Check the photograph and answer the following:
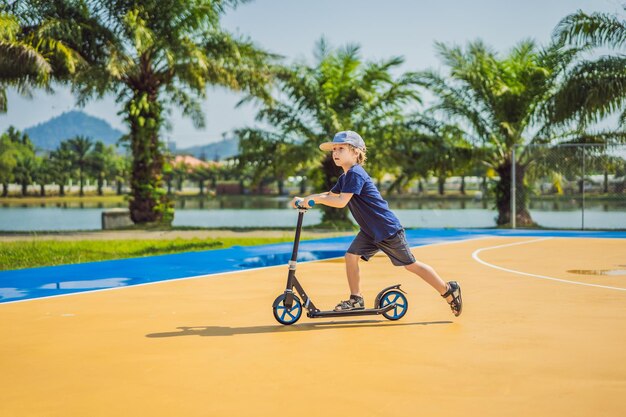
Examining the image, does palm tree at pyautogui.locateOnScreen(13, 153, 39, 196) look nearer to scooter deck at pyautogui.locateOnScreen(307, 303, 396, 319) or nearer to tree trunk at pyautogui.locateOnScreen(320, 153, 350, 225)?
tree trunk at pyautogui.locateOnScreen(320, 153, 350, 225)

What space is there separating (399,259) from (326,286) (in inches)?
131

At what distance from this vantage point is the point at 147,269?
1321 centimetres

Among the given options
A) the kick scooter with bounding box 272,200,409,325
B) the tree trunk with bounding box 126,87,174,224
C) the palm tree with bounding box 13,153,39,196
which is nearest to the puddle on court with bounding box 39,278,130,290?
the kick scooter with bounding box 272,200,409,325

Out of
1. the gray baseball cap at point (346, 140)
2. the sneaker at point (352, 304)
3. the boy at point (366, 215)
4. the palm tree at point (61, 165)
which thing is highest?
the palm tree at point (61, 165)

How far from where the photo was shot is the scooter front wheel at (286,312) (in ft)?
25.3

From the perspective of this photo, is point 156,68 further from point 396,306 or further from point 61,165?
point 61,165

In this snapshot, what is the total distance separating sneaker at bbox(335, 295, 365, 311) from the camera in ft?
25.5

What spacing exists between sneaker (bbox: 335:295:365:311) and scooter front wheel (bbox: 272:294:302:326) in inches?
14.4

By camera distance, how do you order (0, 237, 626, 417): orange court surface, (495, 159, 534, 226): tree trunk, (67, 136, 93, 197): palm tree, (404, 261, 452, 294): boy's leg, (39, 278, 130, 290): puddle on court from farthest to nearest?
(67, 136, 93, 197): palm tree < (495, 159, 534, 226): tree trunk < (39, 278, 130, 290): puddle on court < (404, 261, 452, 294): boy's leg < (0, 237, 626, 417): orange court surface

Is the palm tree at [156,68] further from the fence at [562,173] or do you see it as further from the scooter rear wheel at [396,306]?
the scooter rear wheel at [396,306]

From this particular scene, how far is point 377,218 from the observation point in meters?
7.67

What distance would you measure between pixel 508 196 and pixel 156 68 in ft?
37.6

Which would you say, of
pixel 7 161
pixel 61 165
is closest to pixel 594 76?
pixel 7 161

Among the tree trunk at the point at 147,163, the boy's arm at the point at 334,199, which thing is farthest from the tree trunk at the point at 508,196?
the boy's arm at the point at 334,199
